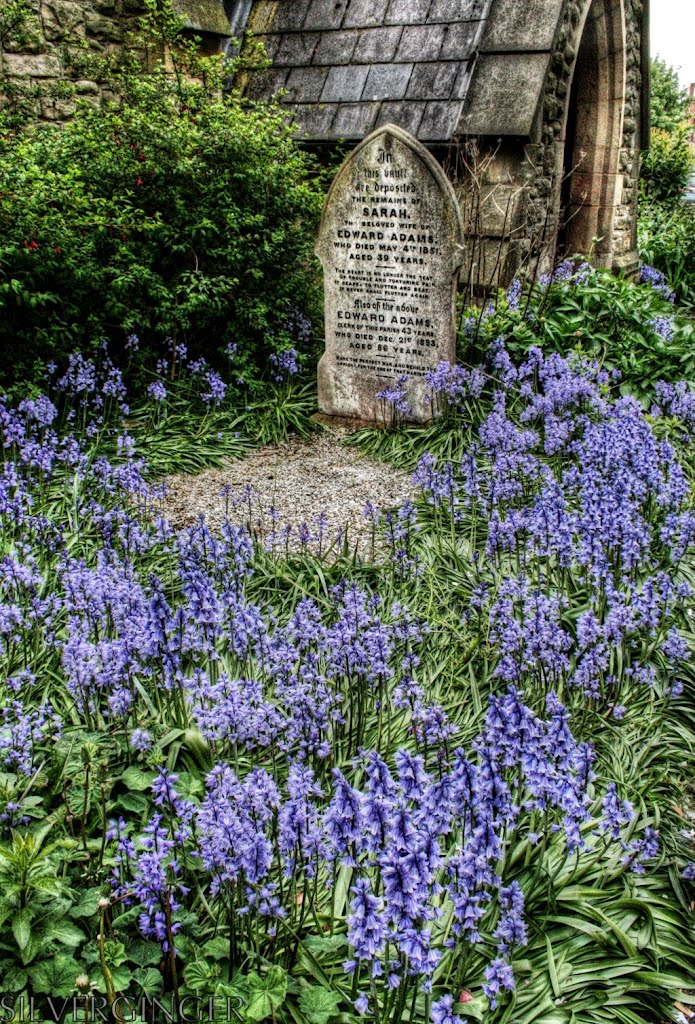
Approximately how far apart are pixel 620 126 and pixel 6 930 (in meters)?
10.7

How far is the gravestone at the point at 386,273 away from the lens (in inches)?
245

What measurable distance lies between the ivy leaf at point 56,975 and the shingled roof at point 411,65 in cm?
727

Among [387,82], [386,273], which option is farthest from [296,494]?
[387,82]

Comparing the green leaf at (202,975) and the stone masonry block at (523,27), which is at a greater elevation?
the stone masonry block at (523,27)

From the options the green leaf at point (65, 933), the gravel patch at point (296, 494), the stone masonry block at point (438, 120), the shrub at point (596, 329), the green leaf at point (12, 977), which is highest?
the stone masonry block at point (438, 120)

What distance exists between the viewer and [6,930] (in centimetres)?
240

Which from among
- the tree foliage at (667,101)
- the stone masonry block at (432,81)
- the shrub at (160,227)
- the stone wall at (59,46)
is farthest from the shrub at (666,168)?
the stone wall at (59,46)

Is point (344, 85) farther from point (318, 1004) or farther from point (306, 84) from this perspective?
point (318, 1004)

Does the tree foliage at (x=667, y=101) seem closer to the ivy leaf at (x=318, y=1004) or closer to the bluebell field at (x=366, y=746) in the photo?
A: the bluebell field at (x=366, y=746)

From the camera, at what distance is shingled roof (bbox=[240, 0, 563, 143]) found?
307 inches

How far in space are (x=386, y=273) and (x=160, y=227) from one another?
1.79 m

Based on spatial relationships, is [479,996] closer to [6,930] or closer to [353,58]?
[6,930]

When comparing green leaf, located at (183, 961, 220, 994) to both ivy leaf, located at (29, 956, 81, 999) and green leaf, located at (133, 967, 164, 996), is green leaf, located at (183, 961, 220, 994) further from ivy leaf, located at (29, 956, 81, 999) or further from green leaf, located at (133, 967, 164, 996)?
ivy leaf, located at (29, 956, 81, 999)

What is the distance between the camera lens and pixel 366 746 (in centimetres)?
340
